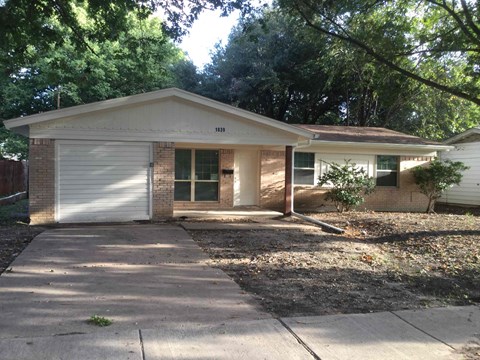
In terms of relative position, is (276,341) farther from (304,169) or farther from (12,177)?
(12,177)

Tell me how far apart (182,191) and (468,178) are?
1275 cm

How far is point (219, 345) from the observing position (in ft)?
13.8

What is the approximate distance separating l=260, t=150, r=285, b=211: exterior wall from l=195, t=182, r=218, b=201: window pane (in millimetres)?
1753

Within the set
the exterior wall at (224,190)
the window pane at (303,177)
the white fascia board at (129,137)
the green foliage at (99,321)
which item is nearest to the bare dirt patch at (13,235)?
the white fascia board at (129,137)

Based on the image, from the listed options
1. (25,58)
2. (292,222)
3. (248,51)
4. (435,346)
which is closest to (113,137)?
(25,58)

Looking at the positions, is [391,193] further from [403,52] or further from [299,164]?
[403,52]

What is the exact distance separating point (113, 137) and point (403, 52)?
26.0ft

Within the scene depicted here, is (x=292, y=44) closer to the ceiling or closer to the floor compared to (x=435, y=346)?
closer to the ceiling

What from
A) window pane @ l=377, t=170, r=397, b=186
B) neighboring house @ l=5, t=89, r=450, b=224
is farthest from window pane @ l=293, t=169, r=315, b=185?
window pane @ l=377, t=170, r=397, b=186

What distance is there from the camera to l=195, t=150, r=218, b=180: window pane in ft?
51.0

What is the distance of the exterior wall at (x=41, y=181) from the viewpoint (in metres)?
11.7

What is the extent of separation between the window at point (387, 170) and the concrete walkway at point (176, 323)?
475 inches

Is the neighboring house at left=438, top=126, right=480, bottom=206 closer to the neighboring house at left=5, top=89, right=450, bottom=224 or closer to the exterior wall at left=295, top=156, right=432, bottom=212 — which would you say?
the exterior wall at left=295, top=156, right=432, bottom=212

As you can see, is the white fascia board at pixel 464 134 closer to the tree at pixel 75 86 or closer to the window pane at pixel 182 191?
the window pane at pixel 182 191
